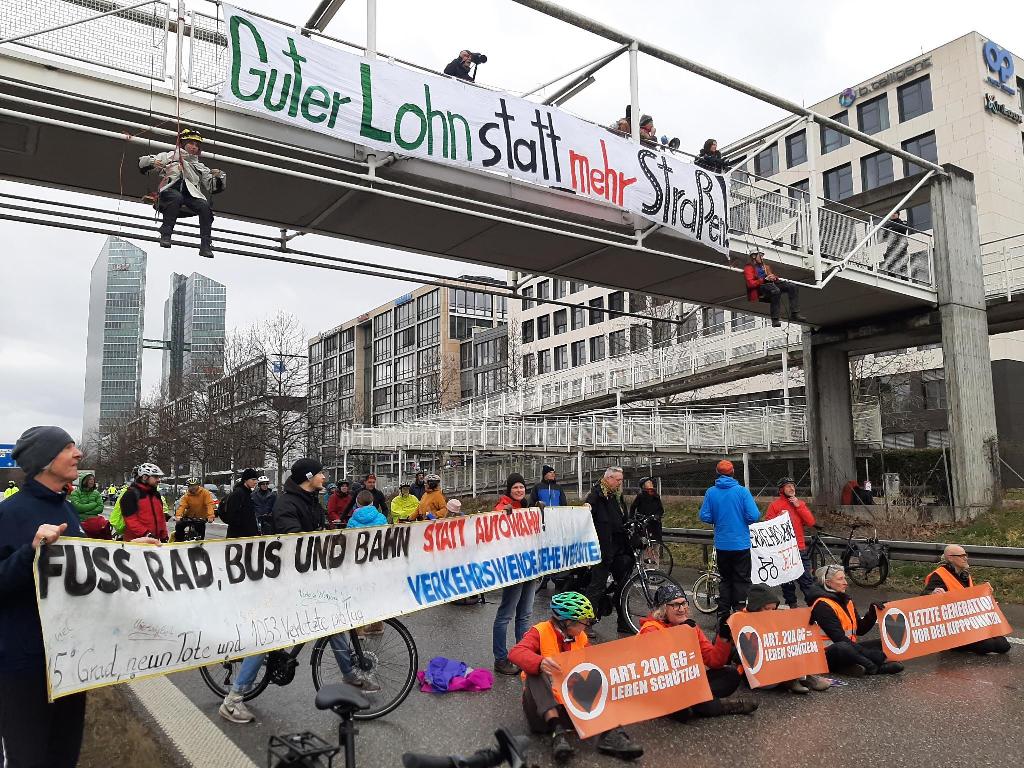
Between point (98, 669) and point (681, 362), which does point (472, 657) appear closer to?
point (98, 669)

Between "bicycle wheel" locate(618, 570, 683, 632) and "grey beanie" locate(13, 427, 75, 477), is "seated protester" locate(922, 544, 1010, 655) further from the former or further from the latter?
"grey beanie" locate(13, 427, 75, 477)

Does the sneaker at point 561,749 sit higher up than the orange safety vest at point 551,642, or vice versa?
the orange safety vest at point 551,642

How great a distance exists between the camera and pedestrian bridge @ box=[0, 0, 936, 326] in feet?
29.5

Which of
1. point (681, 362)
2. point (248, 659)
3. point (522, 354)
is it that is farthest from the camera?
point (522, 354)

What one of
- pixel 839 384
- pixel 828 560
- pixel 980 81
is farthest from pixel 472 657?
pixel 980 81

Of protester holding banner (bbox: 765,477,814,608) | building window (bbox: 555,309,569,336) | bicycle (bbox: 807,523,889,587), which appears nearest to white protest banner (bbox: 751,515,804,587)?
protester holding banner (bbox: 765,477,814,608)

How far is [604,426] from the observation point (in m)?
31.9

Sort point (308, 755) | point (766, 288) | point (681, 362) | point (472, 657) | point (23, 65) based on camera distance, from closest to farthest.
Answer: point (308, 755)
point (472, 657)
point (23, 65)
point (766, 288)
point (681, 362)

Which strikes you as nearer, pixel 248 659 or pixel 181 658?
pixel 181 658

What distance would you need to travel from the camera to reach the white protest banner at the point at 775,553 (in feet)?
29.9

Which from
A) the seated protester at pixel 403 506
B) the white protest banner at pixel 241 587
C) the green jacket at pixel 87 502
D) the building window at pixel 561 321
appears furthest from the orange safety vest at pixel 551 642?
the building window at pixel 561 321

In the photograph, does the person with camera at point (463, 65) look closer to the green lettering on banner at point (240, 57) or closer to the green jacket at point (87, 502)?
the green lettering on banner at point (240, 57)

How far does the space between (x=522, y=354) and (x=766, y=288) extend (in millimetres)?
58595

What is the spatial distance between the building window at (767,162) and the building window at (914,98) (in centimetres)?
753
